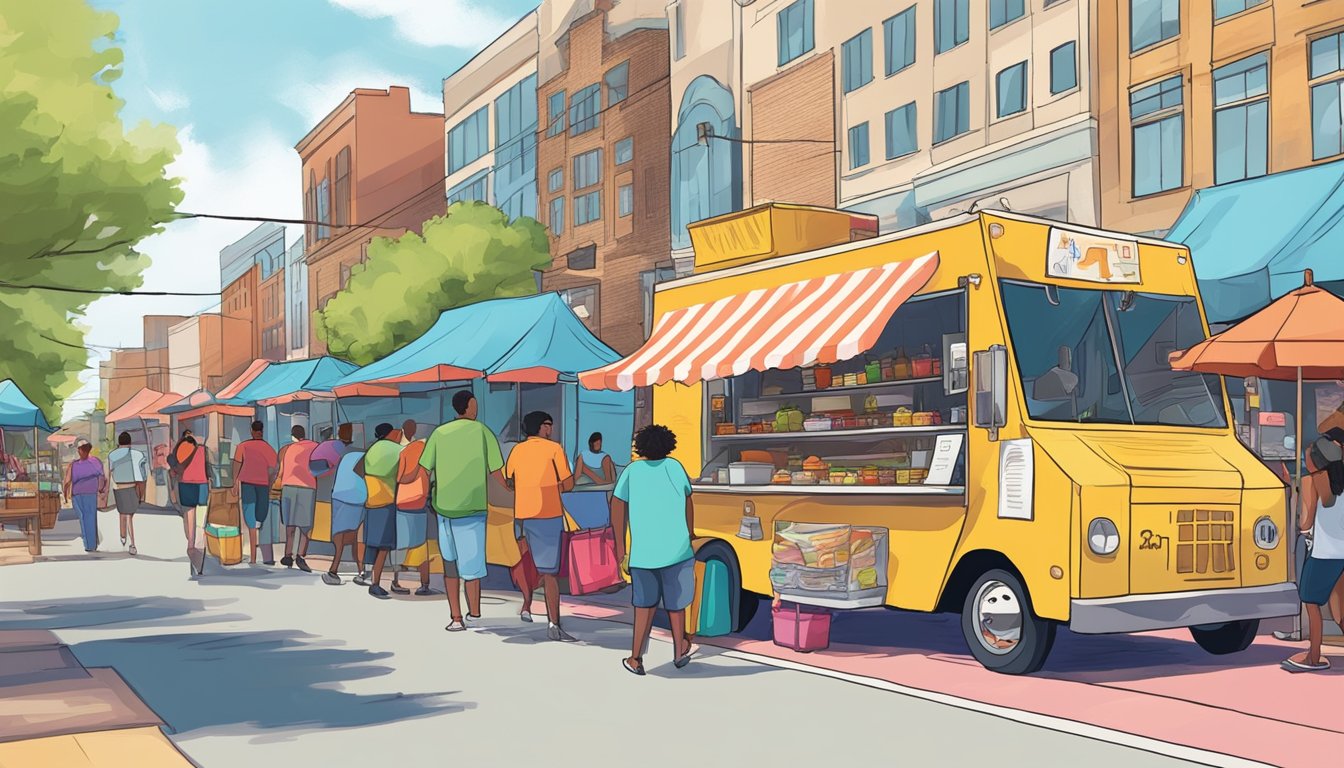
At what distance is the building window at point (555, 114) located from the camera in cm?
4684

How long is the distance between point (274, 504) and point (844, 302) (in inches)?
574

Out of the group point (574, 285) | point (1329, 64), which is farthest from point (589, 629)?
point (574, 285)

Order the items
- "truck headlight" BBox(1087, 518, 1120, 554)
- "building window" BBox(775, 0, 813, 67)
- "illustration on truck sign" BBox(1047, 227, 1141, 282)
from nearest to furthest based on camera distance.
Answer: "truck headlight" BBox(1087, 518, 1120, 554) < "illustration on truck sign" BBox(1047, 227, 1141, 282) < "building window" BBox(775, 0, 813, 67)

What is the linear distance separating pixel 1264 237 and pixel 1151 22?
679 centimetres

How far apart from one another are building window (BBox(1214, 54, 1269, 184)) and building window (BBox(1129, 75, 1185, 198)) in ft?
2.71

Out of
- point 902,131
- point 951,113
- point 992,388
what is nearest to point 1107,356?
point 992,388

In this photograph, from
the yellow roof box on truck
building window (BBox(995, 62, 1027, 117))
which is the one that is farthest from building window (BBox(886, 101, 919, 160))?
the yellow roof box on truck

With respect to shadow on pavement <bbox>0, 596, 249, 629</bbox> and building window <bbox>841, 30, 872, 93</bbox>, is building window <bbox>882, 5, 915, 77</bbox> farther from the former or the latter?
shadow on pavement <bbox>0, 596, 249, 629</bbox>

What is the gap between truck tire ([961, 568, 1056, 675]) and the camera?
1013 centimetres

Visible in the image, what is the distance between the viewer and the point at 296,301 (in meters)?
77.1

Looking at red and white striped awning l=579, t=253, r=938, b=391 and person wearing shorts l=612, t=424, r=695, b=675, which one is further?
red and white striped awning l=579, t=253, r=938, b=391

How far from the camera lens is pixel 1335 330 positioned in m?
11.8

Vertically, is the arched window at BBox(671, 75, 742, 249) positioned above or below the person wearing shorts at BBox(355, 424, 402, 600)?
above

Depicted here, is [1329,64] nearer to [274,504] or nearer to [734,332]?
[734,332]
